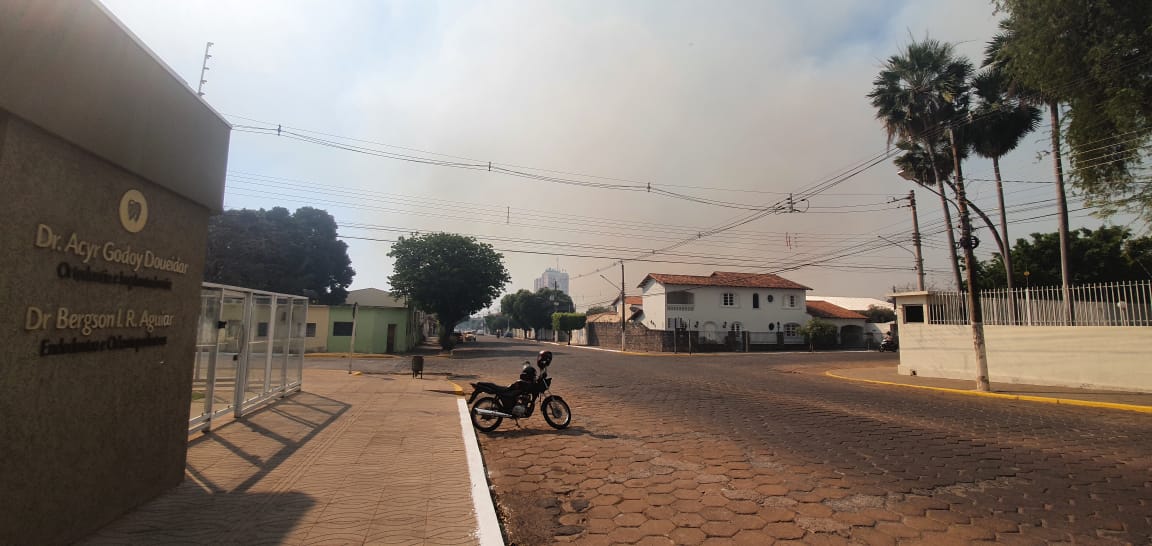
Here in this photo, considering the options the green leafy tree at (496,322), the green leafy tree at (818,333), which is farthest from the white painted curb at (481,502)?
the green leafy tree at (496,322)

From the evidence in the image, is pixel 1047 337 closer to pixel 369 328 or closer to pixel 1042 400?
pixel 1042 400

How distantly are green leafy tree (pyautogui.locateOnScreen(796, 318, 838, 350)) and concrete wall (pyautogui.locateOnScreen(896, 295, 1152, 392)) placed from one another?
23.1m

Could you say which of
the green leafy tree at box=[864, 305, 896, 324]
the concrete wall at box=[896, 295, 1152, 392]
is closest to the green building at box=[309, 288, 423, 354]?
the concrete wall at box=[896, 295, 1152, 392]

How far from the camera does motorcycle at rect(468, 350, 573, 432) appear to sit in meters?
8.37

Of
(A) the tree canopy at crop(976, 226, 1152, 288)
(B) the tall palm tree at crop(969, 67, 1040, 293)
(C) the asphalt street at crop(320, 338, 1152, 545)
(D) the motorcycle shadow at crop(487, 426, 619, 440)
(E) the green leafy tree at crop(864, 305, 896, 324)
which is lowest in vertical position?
(D) the motorcycle shadow at crop(487, 426, 619, 440)

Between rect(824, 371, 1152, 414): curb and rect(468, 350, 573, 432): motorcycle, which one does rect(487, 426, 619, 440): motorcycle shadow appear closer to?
rect(468, 350, 573, 432): motorcycle

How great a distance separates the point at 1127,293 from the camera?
1286cm

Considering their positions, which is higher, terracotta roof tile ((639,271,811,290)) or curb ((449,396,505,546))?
terracotta roof tile ((639,271,811,290))

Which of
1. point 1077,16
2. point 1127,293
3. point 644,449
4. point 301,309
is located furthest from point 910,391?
point 301,309

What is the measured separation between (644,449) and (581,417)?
287 cm

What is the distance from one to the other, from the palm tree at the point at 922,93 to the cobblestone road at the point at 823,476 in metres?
15.5

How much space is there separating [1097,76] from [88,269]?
19.7 m

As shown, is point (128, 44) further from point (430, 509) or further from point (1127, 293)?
point (1127, 293)

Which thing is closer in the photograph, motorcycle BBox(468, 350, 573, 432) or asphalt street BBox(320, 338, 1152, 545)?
asphalt street BBox(320, 338, 1152, 545)
